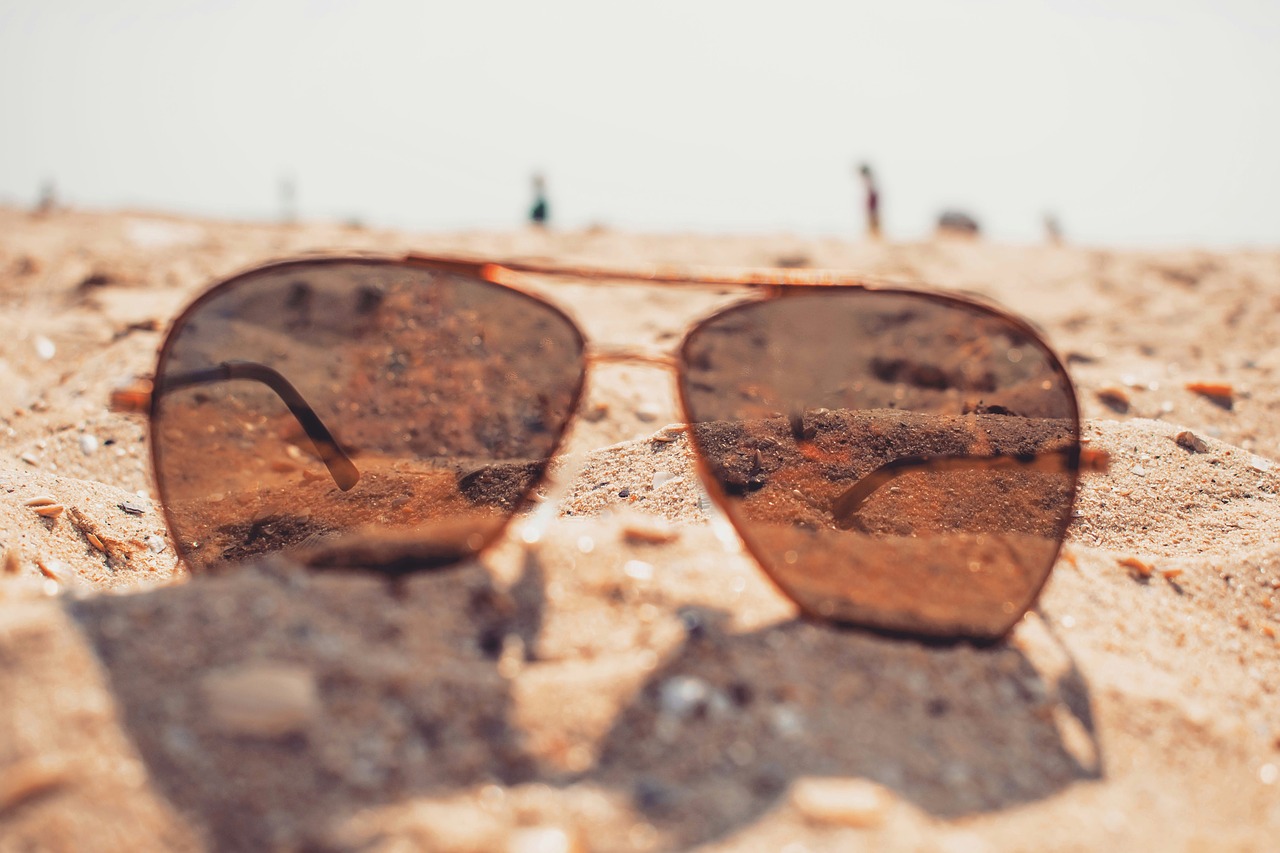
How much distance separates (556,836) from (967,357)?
2.42m

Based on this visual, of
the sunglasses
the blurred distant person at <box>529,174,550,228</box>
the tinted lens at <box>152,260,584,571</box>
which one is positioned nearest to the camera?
the sunglasses

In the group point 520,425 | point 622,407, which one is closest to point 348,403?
point 520,425

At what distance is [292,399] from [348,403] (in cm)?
15

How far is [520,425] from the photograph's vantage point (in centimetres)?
215

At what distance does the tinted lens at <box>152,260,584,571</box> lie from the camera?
208 centimetres

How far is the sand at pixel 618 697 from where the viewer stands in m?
1.14

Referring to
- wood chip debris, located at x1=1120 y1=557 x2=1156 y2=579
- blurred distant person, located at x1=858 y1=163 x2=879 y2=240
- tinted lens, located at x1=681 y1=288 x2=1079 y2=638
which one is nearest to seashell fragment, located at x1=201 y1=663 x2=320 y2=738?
tinted lens, located at x1=681 y1=288 x2=1079 y2=638

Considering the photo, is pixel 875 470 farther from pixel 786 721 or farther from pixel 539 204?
pixel 539 204

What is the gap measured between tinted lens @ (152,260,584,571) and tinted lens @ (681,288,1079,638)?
0.45 meters

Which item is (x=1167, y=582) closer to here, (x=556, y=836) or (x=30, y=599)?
(x=556, y=836)

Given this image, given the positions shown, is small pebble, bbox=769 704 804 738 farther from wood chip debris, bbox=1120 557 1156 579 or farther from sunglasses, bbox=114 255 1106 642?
wood chip debris, bbox=1120 557 1156 579

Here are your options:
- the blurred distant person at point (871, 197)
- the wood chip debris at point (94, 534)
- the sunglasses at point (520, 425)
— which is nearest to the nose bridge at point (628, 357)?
the sunglasses at point (520, 425)

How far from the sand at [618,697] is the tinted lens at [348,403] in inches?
10.3


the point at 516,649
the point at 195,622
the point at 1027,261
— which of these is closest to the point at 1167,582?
the point at 516,649
